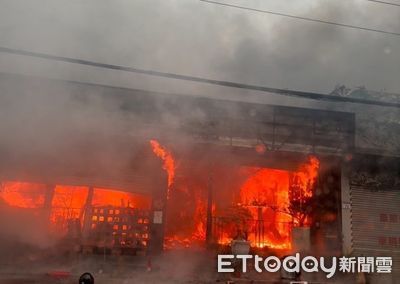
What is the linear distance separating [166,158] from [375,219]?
5.74 m

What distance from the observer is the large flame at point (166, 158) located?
384 inches

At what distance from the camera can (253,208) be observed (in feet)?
37.4

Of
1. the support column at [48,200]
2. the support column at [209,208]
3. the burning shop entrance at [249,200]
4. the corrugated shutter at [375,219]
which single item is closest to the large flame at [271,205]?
the burning shop entrance at [249,200]

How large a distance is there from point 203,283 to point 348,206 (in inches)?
196

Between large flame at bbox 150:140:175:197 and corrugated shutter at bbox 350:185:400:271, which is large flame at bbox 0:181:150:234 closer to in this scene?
large flame at bbox 150:140:175:197

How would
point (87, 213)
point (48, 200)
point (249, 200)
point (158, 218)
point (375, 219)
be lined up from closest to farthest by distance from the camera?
point (48, 200) → point (87, 213) → point (158, 218) → point (375, 219) → point (249, 200)

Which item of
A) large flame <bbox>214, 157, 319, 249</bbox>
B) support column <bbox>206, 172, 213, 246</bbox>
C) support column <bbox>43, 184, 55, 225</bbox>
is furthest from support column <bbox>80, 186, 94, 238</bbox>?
large flame <bbox>214, 157, 319, 249</bbox>

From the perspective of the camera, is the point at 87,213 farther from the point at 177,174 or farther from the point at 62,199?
the point at 177,174

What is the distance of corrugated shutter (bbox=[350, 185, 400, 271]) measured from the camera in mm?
10953

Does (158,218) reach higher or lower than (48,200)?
lower

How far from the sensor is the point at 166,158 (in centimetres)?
1017

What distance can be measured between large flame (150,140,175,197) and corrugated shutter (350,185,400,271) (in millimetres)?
4768

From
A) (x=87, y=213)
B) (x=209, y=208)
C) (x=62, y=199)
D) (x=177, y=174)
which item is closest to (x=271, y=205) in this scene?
(x=209, y=208)

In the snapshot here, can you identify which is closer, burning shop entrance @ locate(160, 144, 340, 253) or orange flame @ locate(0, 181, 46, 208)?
orange flame @ locate(0, 181, 46, 208)
